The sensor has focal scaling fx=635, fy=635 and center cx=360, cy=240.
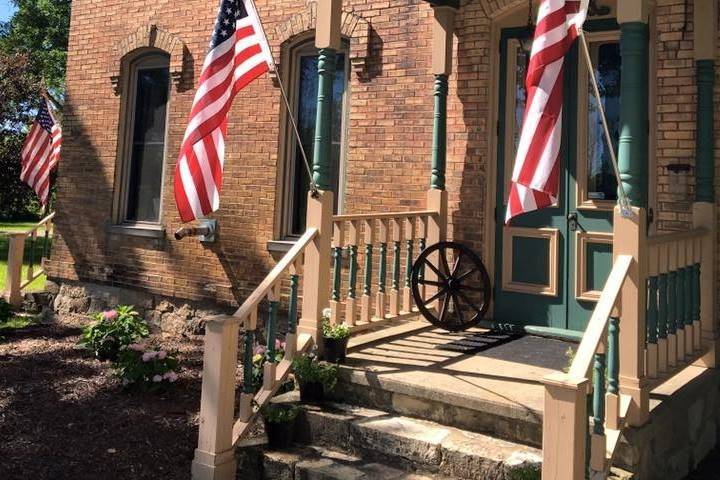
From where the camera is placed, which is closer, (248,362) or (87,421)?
(248,362)

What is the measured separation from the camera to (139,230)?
8406 millimetres

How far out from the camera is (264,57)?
4.73 meters

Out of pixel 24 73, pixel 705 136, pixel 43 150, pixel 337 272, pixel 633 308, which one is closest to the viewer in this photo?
pixel 633 308

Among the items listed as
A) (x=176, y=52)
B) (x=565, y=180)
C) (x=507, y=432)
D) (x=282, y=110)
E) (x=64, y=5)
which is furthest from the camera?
(x=64, y=5)

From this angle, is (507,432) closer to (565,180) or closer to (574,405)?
(574,405)

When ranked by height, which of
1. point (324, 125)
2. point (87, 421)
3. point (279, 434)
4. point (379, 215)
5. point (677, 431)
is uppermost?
point (324, 125)

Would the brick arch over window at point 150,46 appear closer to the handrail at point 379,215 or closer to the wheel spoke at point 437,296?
the handrail at point 379,215

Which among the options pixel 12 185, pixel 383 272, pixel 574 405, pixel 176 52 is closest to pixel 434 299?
pixel 383 272

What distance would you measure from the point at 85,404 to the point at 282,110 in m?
3.82

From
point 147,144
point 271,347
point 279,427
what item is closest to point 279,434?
point 279,427

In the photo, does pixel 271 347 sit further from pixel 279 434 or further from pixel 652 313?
pixel 652 313

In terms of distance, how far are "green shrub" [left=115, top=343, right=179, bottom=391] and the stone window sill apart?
2692 mm

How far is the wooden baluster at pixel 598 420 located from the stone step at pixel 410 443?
336 millimetres

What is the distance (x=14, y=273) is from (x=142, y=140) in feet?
10.1
